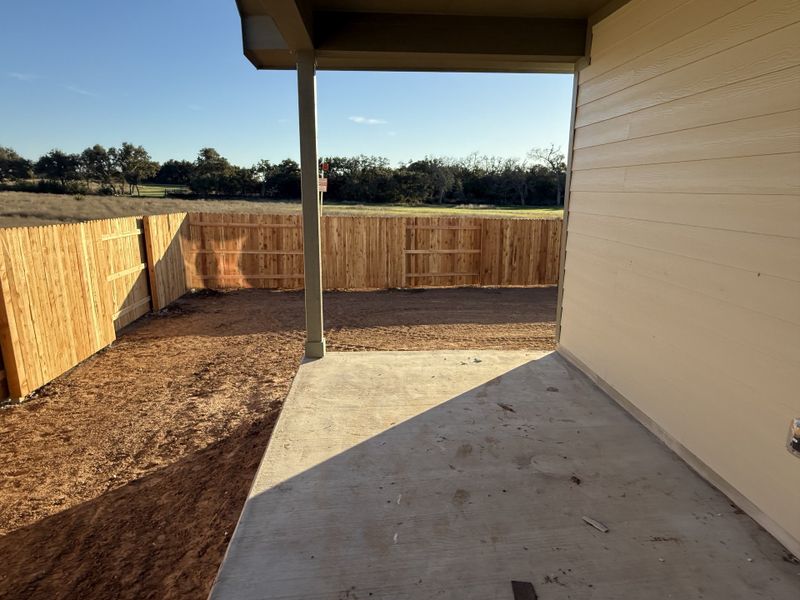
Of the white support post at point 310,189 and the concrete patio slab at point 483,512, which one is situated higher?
the white support post at point 310,189

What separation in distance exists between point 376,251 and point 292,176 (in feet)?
86.6

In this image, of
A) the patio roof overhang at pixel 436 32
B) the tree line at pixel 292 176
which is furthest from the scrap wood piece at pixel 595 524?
the tree line at pixel 292 176

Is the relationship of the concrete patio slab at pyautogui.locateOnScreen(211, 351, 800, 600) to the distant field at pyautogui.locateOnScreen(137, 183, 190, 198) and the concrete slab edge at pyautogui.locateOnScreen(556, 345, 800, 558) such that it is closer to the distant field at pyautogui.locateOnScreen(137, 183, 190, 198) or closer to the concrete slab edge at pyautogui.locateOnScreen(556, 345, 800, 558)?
the concrete slab edge at pyautogui.locateOnScreen(556, 345, 800, 558)

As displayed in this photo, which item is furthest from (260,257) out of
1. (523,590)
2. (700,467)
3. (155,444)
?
(523,590)

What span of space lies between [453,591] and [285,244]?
32.0ft

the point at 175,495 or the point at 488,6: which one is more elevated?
the point at 488,6

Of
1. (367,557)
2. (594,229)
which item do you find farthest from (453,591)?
(594,229)

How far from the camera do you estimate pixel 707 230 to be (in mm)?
2299

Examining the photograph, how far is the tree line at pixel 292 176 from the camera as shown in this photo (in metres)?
33.2

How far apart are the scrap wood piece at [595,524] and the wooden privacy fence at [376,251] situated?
900 cm

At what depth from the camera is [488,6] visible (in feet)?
11.2

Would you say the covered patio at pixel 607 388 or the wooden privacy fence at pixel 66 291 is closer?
the covered patio at pixel 607 388

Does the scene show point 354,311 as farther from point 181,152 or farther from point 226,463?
point 181,152

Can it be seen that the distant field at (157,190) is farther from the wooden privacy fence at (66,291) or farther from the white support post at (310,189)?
the white support post at (310,189)
